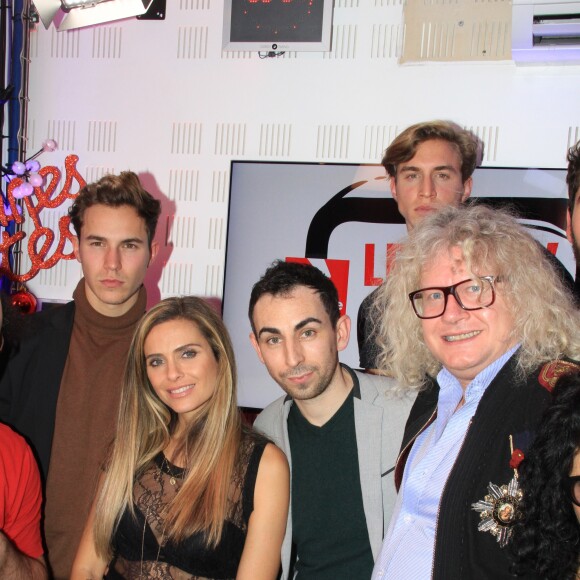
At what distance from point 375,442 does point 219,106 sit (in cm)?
216

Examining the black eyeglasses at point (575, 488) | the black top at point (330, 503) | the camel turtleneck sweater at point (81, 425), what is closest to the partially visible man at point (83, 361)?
the camel turtleneck sweater at point (81, 425)

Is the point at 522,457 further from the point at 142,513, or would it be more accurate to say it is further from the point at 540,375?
the point at 142,513

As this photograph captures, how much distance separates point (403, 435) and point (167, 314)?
835 millimetres

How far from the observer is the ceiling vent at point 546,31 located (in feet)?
10.1

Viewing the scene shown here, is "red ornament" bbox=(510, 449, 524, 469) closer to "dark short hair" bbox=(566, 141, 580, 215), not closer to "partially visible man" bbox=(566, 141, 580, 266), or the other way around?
"partially visible man" bbox=(566, 141, 580, 266)

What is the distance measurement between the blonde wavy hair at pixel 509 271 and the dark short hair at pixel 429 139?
968mm

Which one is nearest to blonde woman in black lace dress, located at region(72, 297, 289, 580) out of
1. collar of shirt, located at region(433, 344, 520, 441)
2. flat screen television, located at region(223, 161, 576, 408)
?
collar of shirt, located at region(433, 344, 520, 441)

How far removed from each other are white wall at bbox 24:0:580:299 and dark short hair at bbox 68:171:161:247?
854 millimetres

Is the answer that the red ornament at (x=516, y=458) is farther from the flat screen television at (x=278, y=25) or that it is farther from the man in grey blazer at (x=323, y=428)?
the flat screen television at (x=278, y=25)

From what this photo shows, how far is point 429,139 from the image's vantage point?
2.98 metres

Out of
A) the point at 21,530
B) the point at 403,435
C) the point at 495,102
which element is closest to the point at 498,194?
the point at 495,102

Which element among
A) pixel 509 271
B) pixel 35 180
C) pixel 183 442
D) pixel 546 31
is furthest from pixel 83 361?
pixel 546 31

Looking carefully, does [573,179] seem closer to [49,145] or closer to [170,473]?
[170,473]

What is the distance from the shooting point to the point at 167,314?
7.77 ft
